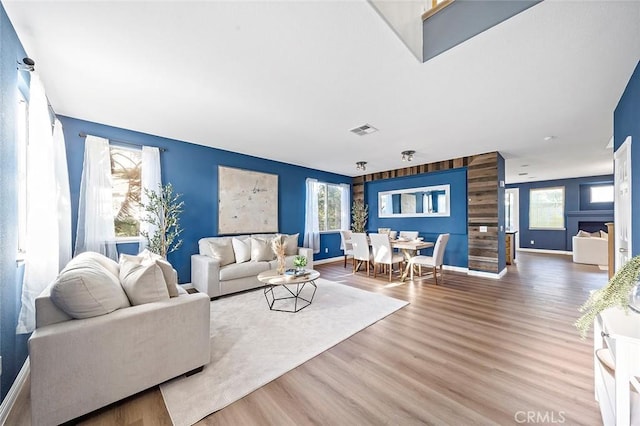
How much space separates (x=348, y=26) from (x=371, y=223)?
612 centimetres

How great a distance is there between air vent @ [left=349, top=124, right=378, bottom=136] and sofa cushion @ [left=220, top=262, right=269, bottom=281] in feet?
8.70

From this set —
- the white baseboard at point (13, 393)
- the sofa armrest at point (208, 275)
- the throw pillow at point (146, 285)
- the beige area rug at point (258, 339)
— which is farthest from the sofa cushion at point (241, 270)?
the white baseboard at point (13, 393)

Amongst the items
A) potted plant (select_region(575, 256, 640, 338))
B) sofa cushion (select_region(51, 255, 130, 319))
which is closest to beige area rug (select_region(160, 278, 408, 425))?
Result: sofa cushion (select_region(51, 255, 130, 319))

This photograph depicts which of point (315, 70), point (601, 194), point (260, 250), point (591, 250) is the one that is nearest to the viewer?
point (315, 70)

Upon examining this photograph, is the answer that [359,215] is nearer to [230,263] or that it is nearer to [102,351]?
[230,263]

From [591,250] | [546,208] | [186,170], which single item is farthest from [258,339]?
[546,208]

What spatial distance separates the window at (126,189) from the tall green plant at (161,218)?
0.20m

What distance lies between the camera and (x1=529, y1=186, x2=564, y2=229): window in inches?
321

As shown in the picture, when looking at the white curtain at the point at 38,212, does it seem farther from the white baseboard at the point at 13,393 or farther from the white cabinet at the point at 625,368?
the white cabinet at the point at 625,368

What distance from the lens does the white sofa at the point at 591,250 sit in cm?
578

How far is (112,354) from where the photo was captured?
153 centimetres

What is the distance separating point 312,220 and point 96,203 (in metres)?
4.09

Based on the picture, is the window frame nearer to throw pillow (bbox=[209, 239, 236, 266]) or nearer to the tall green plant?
throw pillow (bbox=[209, 239, 236, 266])

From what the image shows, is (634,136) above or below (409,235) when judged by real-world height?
above
